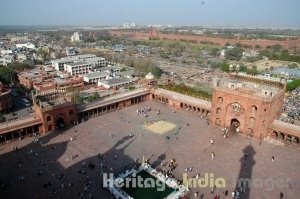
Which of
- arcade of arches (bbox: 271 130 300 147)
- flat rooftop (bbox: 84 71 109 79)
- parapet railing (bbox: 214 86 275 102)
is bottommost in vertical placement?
arcade of arches (bbox: 271 130 300 147)

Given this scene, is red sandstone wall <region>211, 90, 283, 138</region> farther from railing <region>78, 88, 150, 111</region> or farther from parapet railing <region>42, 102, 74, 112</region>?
parapet railing <region>42, 102, 74, 112</region>

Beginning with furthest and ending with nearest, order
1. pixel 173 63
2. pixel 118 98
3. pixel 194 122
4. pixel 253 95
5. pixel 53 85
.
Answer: pixel 173 63 → pixel 53 85 → pixel 118 98 → pixel 194 122 → pixel 253 95

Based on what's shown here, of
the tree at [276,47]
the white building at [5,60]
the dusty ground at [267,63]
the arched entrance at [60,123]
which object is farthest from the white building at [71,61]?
the tree at [276,47]

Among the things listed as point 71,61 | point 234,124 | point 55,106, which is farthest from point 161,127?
point 71,61

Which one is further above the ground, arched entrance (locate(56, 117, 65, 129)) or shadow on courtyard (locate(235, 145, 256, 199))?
arched entrance (locate(56, 117, 65, 129))

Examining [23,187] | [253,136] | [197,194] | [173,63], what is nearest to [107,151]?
[23,187]

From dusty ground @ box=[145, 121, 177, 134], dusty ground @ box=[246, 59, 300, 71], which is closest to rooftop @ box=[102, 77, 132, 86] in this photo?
dusty ground @ box=[145, 121, 177, 134]

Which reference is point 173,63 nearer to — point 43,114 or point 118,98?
point 118,98
